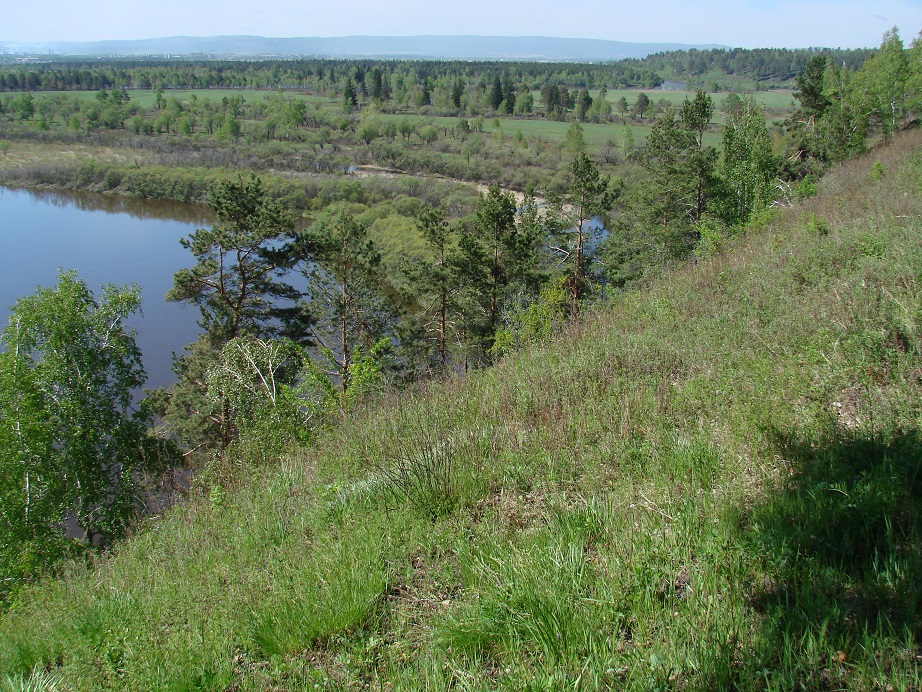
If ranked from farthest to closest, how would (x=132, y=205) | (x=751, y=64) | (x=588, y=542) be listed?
(x=751, y=64) < (x=132, y=205) < (x=588, y=542)

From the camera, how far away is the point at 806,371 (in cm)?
352

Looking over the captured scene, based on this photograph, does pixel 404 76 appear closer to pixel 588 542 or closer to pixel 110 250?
pixel 110 250

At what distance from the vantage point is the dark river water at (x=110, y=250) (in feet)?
105

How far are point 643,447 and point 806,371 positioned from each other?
3.97 ft

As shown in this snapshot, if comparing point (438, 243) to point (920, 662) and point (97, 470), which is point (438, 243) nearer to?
point (97, 470)

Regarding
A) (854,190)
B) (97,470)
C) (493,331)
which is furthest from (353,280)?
(854,190)

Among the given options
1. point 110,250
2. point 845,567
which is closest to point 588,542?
point 845,567

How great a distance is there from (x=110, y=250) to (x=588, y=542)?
51.5 m

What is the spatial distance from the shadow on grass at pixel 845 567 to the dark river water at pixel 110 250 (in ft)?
82.1

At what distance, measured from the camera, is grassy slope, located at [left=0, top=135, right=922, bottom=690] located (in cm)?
193

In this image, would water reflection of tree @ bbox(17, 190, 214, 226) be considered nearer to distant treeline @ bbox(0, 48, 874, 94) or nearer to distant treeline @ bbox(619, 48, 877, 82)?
distant treeline @ bbox(0, 48, 874, 94)

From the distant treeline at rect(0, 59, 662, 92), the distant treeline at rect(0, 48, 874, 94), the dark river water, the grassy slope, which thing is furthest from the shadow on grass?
the distant treeline at rect(0, 59, 662, 92)

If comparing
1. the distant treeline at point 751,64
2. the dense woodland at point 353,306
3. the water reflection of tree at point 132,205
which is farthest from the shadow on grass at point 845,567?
the distant treeline at point 751,64

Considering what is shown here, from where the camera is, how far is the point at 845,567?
6.72 ft
